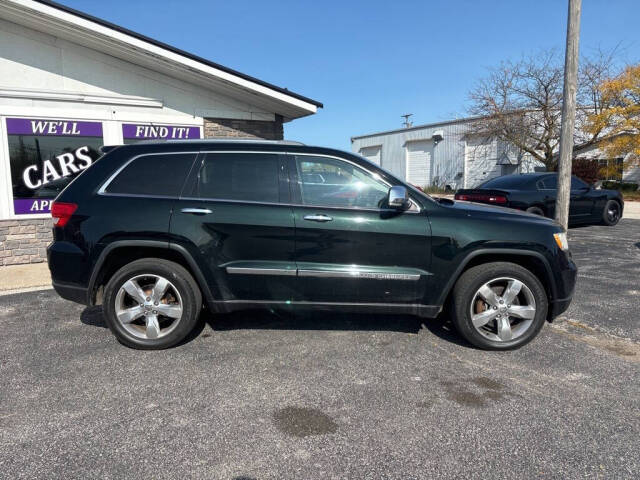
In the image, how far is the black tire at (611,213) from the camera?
37.9 ft

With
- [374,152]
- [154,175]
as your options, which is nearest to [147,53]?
[154,175]

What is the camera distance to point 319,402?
2.91m

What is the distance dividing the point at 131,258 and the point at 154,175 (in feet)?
2.60

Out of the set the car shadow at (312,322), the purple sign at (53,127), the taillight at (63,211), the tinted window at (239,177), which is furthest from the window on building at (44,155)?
the tinted window at (239,177)

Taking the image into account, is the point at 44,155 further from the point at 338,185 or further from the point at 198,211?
the point at 338,185

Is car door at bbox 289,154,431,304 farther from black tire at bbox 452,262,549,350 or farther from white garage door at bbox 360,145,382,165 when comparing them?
white garage door at bbox 360,145,382,165

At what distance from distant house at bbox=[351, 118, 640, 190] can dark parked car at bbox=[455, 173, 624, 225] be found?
49.6 feet

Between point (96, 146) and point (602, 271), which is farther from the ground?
point (96, 146)

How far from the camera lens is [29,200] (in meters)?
7.28

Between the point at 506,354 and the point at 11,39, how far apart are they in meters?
8.62

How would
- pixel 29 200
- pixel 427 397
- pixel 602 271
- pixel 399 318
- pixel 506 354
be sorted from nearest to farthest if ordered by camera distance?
pixel 427 397
pixel 506 354
pixel 399 318
pixel 602 271
pixel 29 200

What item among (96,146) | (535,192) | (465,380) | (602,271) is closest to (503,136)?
(535,192)

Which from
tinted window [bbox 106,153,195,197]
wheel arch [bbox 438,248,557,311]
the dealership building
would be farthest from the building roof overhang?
wheel arch [bbox 438,248,557,311]

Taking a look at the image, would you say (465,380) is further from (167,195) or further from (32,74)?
(32,74)
